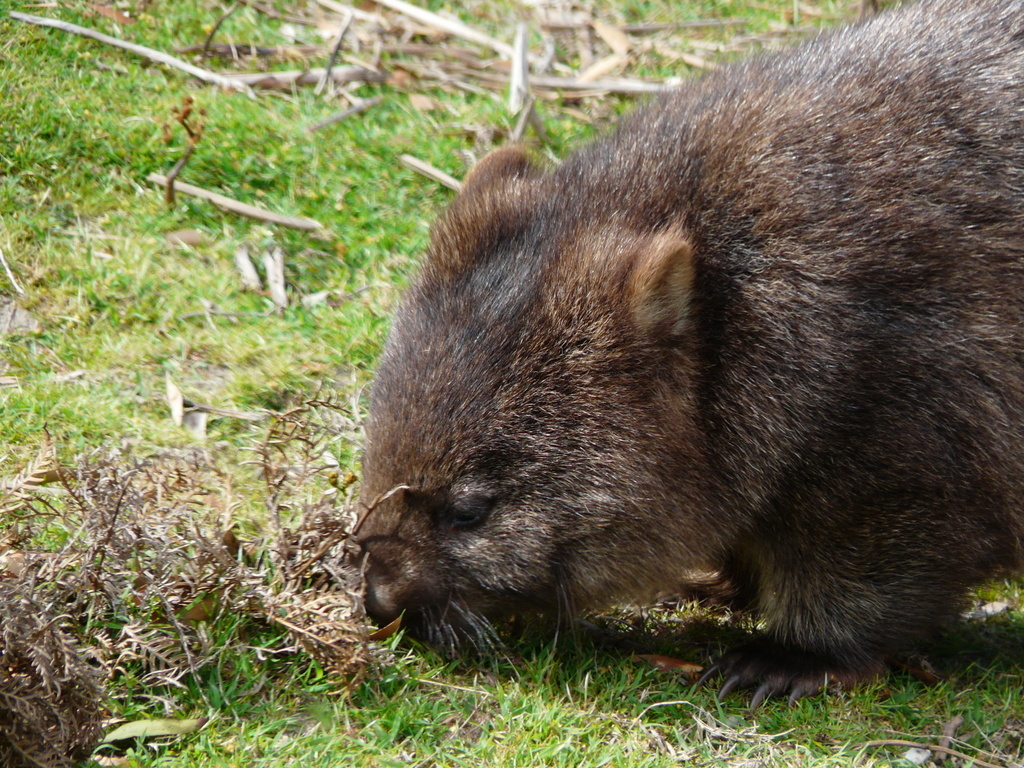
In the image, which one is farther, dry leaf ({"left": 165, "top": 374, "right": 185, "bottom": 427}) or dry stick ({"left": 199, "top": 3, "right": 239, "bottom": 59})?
dry stick ({"left": 199, "top": 3, "right": 239, "bottom": 59})

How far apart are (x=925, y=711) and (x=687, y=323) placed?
5.06ft

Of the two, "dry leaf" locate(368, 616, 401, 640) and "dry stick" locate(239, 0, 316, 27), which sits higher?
"dry stick" locate(239, 0, 316, 27)

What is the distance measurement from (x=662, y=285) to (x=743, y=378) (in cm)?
43

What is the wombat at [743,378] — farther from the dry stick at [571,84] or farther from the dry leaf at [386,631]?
the dry stick at [571,84]

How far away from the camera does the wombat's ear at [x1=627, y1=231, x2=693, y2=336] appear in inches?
141

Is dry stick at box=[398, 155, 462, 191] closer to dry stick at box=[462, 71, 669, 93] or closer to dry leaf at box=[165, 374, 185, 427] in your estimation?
dry stick at box=[462, 71, 669, 93]

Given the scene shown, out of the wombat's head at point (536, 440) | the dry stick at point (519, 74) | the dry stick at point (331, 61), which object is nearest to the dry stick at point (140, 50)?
the dry stick at point (331, 61)

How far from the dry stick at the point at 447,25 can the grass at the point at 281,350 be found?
30 centimetres

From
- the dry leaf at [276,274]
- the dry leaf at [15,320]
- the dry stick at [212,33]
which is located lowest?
the dry leaf at [15,320]

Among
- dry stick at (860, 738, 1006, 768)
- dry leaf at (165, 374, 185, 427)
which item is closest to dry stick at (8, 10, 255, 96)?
dry leaf at (165, 374, 185, 427)

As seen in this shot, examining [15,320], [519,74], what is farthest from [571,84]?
[15,320]

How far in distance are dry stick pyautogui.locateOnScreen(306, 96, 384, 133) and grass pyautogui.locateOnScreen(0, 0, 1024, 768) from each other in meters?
0.05

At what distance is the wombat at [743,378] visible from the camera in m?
3.67

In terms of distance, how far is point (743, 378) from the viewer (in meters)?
3.76
